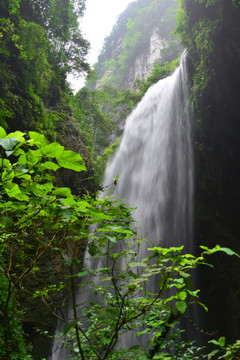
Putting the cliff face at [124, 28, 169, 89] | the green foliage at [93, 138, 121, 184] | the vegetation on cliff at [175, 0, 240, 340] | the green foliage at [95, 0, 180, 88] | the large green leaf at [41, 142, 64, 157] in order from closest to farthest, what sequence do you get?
the large green leaf at [41, 142, 64, 157] → the vegetation on cliff at [175, 0, 240, 340] → the green foliage at [93, 138, 121, 184] → the cliff face at [124, 28, 169, 89] → the green foliage at [95, 0, 180, 88]

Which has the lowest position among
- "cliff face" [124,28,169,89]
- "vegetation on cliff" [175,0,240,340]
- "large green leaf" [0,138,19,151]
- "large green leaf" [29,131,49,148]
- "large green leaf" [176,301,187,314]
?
"large green leaf" [176,301,187,314]

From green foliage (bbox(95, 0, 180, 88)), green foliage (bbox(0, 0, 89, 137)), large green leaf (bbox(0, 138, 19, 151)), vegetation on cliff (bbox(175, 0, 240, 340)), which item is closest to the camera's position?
large green leaf (bbox(0, 138, 19, 151))

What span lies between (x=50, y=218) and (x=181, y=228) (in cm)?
791

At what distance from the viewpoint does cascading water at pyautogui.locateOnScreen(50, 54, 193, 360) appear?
339 inches

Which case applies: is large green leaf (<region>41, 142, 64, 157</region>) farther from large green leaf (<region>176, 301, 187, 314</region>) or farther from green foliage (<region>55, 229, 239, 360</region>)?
large green leaf (<region>176, 301, 187, 314</region>)

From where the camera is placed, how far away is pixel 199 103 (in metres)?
7.80

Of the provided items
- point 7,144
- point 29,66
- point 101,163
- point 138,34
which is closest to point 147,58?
point 138,34

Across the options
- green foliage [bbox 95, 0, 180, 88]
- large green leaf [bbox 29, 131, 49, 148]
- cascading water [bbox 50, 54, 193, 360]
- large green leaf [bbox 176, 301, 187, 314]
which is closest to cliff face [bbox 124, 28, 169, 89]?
green foliage [bbox 95, 0, 180, 88]

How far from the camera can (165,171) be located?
9.30m

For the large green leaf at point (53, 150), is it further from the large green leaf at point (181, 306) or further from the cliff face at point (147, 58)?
the cliff face at point (147, 58)

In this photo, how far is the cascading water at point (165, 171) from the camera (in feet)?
28.2

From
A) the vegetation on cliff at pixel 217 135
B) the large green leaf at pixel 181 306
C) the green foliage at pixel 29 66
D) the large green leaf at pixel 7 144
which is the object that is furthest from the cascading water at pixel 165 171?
the large green leaf at pixel 7 144

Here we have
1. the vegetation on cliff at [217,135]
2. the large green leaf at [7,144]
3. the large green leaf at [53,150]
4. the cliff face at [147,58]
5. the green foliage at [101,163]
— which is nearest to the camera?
the large green leaf at [7,144]

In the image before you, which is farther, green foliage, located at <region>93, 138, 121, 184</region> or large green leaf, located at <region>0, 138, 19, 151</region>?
green foliage, located at <region>93, 138, 121, 184</region>
